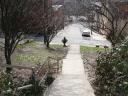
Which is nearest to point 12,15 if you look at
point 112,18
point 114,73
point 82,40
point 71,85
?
point 71,85

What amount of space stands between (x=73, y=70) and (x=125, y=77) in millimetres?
11286

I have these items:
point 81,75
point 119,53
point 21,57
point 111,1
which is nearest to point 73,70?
point 81,75

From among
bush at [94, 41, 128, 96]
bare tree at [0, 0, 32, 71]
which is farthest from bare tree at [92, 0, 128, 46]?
bush at [94, 41, 128, 96]

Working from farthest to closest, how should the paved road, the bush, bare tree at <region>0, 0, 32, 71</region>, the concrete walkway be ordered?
the paved road < bare tree at <region>0, 0, 32, 71</region> < the concrete walkway < the bush

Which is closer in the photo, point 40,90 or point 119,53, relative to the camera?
point 119,53

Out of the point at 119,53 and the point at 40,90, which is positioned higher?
the point at 119,53

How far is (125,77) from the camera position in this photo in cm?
921

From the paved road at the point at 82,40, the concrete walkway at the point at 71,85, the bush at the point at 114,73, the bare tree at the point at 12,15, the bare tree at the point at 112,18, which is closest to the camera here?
the bush at the point at 114,73

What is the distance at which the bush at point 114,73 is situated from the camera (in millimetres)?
9158

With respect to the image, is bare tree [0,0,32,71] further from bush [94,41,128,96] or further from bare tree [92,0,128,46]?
bare tree [92,0,128,46]

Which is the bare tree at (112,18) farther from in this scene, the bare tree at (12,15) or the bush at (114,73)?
the bush at (114,73)

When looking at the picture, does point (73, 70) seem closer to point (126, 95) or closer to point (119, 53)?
point (119, 53)

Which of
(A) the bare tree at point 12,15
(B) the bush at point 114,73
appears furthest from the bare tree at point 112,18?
(B) the bush at point 114,73

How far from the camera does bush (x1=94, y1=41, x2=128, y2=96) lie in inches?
361
